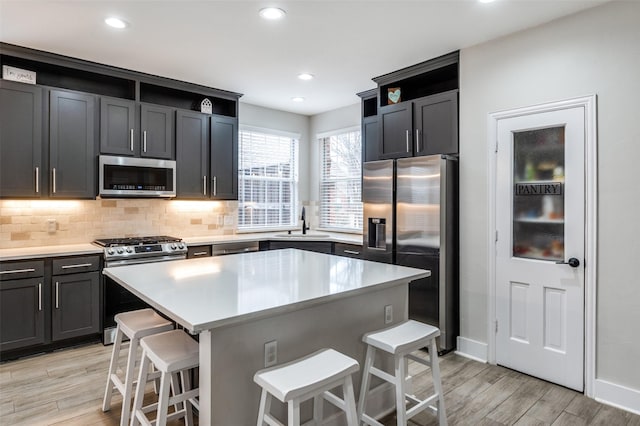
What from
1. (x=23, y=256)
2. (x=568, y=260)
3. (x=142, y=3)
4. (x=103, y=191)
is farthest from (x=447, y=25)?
(x=23, y=256)

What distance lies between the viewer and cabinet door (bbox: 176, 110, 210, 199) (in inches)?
171

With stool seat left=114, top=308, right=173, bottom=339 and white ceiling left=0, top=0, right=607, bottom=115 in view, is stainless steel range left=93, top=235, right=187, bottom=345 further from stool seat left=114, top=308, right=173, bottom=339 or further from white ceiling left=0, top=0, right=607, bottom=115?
white ceiling left=0, top=0, right=607, bottom=115

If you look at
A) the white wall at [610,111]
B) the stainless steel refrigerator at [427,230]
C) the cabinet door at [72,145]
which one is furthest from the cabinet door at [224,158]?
the white wall at [610,111]

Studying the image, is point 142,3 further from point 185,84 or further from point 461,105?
point 461,105

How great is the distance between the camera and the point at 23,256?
3.19 metres

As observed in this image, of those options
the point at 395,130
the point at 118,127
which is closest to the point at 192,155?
the point at 118,127

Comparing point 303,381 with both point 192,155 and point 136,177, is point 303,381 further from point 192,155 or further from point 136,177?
point 192,155

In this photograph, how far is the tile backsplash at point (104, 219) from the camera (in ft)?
11.9

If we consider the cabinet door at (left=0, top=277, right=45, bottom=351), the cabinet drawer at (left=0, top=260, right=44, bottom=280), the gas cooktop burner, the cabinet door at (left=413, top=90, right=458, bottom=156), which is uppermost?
the cabinet door at (left=413, top=90, right=458, bottom=156)

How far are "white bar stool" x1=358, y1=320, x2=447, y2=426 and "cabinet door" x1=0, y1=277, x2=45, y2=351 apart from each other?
288 centimetres

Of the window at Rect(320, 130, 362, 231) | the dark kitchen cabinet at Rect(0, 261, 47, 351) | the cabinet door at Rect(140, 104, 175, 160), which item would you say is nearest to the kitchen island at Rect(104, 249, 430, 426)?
the dark kitchen cabinet at Rect(0, 261, 47, 351)

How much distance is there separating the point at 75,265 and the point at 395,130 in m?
3.32

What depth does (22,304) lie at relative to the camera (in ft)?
10.5

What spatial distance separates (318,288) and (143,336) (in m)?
1.06
